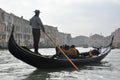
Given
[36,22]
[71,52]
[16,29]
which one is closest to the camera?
[36,22]

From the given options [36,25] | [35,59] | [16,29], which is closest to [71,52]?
[36,25]

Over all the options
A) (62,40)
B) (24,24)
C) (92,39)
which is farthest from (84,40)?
(24,24)

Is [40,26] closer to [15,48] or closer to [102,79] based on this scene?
[15,48]

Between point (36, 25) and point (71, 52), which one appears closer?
point (36, 25)

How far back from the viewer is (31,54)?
8.37 m

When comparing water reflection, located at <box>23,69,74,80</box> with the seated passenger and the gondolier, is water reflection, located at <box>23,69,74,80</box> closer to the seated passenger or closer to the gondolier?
the gondolier

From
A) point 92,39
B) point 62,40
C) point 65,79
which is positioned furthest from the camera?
point 92,39

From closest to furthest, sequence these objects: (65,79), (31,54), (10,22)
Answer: (65,79), (31,54), (10,22)

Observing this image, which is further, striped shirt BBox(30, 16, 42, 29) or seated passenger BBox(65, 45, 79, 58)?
seated passenger BBox(65, 45, 79, 58)

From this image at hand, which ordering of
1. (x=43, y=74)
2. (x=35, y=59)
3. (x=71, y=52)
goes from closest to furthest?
(x=43, y=74) → (x=35, y=59) → (x=71, y=52)

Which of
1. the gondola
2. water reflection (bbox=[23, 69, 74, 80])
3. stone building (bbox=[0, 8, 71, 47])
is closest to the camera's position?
water reflection (bbox=[23, 69, 74, 80])

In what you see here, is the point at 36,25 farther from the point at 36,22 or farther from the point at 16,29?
the point at 16,29

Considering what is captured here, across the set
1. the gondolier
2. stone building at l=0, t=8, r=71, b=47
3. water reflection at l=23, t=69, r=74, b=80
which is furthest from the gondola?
stone building at l=0, t=8, r=71, b=47

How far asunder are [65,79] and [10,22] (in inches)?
1938
